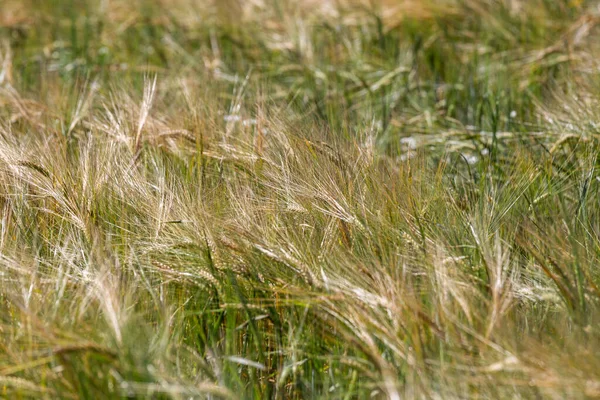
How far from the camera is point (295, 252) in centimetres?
160

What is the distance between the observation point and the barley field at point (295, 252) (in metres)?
1.29

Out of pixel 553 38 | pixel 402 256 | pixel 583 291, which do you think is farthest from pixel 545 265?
pixel 553 38

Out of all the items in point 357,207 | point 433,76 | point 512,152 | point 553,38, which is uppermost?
point 553,38

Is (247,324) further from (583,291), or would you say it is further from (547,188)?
(547,188)

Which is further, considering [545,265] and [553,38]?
[553,38]

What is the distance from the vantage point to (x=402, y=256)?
61.0 inches

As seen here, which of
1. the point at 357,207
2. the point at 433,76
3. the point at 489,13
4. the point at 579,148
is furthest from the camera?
the point at 489,13

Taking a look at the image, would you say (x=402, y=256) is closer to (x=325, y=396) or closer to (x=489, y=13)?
(x=325, y=396)

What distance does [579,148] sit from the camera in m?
2.24

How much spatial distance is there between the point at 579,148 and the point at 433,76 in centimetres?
123

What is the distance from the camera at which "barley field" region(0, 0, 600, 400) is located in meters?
1.29

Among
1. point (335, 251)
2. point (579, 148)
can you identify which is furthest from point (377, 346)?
point (579, 148)

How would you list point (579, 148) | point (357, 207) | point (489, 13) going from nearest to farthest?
point (357, 207), point (579, 148), point (489, 13)

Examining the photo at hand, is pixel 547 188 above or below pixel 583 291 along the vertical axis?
above
